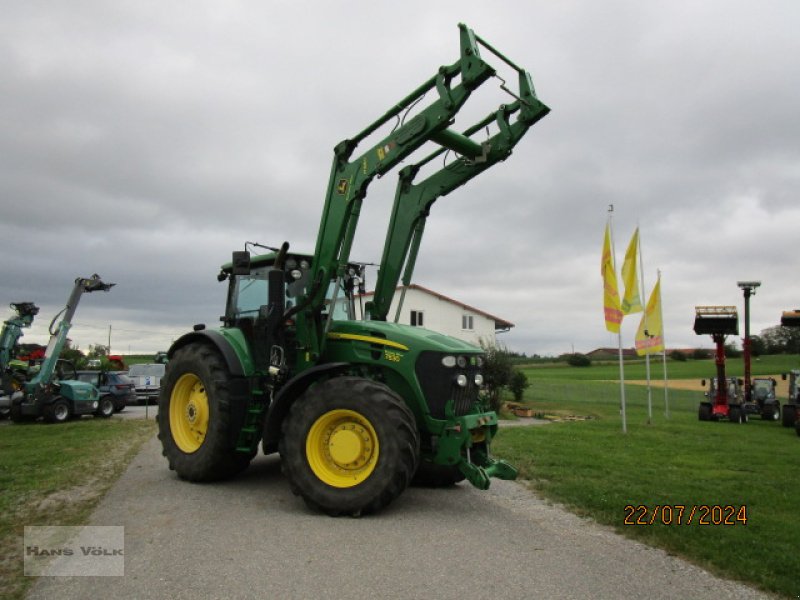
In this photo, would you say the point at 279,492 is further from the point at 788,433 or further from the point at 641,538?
the point at 788,433

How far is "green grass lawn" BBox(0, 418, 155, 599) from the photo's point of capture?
5.39 m

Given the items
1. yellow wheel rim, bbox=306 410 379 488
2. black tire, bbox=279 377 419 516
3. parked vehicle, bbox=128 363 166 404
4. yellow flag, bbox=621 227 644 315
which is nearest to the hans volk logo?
black tire, bbox=279 377 419 516

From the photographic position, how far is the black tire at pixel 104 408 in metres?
20.3

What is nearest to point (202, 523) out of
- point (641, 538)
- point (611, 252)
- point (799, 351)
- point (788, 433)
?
point (641, 538)

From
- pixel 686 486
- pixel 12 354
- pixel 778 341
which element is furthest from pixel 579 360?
pixel 686 486

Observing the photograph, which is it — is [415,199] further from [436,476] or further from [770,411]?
[770,411]

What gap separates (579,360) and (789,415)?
57843 mm

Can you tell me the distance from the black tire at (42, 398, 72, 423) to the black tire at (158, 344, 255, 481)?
37.5 feet

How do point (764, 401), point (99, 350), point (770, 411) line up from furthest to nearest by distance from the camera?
1. point (99, 350)
2. point (764, 401)
3. point (770, 411)

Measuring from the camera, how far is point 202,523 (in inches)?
234

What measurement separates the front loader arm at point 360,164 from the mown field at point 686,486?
11.5 feet

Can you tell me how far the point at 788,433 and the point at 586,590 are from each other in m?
17.3

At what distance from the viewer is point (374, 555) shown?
507 centimetres
